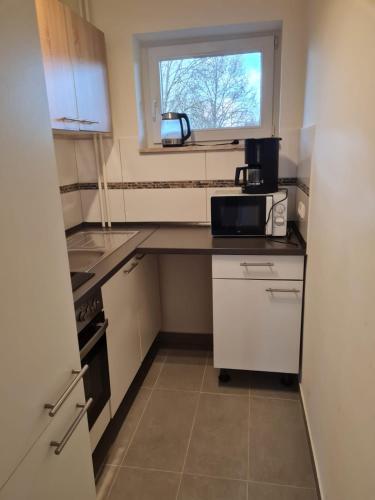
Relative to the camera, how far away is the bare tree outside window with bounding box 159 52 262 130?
2.26m

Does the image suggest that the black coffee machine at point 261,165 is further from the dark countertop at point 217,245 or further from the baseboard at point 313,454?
the baseboard at point 313,454

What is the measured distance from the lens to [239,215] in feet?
6.63

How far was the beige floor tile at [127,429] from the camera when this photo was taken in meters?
1.71

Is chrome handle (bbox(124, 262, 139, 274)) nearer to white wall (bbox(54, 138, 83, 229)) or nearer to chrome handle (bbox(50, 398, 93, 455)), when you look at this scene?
white wall (bbox(54, 138, 83, 229))

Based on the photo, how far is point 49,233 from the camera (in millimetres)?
871

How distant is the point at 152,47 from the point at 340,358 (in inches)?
82.9

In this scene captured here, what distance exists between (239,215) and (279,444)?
45.8 inches

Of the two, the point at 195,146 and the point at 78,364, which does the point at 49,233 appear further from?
the point at 195,146

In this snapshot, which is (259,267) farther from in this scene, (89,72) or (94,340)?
(89,72)

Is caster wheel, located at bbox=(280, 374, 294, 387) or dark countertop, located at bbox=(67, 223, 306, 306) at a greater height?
dark countertop, located at bbox=(67, 223, 306, 306)

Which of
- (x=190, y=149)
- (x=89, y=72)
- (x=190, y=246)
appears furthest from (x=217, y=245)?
(x=89, y=72)

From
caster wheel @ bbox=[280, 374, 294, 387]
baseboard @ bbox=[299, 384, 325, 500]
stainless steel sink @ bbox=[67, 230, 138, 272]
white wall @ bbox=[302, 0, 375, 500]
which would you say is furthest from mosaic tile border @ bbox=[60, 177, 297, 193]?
baseboard @ bbox=[299, 384, 325, 500]

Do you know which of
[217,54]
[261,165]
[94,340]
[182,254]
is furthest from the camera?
[217,54]

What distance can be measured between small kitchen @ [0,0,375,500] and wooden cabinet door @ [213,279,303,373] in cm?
1
